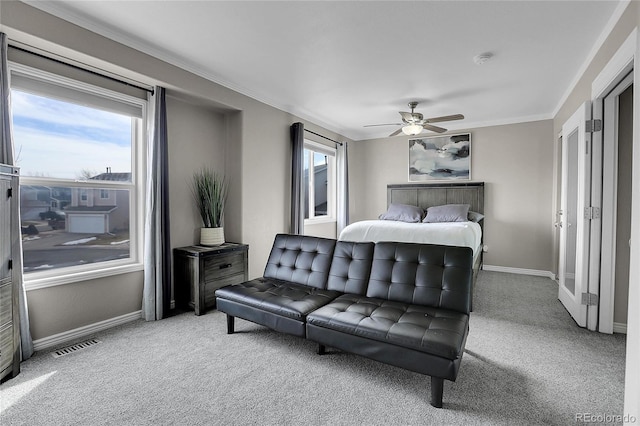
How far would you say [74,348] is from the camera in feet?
8.21

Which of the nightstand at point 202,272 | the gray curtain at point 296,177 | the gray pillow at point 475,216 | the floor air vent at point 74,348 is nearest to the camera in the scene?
the floor air vent at point 74,348

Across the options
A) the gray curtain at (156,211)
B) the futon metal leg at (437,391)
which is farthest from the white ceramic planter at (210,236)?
the futon metal leg at (437,391)

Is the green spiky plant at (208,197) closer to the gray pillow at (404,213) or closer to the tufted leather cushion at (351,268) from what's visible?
the tufted leather cushion at (351,268)

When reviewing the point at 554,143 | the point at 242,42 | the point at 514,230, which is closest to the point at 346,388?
the point at 242,42

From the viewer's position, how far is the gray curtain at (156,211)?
10.2 feet

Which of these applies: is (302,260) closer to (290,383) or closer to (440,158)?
(290,383)

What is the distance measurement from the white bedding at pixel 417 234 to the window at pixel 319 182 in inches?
60.6

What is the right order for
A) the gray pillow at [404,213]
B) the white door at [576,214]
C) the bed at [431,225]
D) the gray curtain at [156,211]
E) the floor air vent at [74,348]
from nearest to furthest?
the floor air vent at [74,348]
the white door at [576,214]
the gray curtain at [156,211]
the bed at [431,225]
the gray pillow at [404,213]

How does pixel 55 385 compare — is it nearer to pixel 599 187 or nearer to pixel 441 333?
pixel 441 333

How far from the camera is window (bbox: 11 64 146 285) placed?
8.20 feet

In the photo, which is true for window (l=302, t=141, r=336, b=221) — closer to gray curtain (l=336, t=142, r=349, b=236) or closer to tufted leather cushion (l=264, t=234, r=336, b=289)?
gray curtain (l=336, t=142, r=349, b=236)

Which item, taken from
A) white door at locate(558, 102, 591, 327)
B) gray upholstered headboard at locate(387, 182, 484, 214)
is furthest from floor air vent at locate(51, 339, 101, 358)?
gray upholstered headboard at locate(387, 182, 484, 214)

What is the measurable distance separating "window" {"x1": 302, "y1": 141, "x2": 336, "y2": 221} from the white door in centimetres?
362

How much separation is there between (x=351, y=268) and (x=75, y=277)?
95.8 inches
